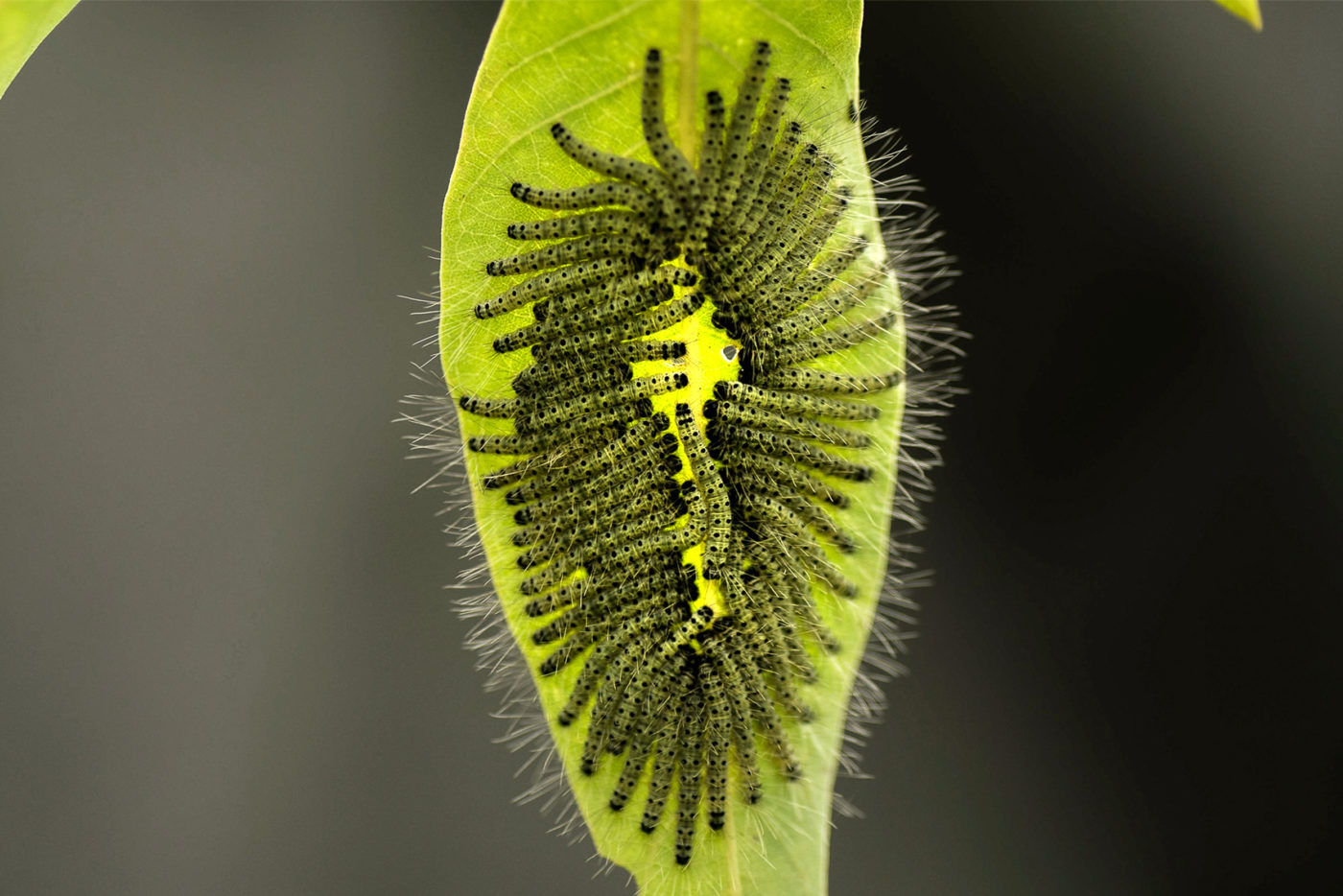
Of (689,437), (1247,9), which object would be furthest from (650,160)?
(1247,9)

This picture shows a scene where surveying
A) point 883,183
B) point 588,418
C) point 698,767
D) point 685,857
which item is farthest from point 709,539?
point 883,183

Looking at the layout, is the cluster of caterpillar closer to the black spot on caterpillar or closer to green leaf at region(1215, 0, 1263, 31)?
the black spot on caterpillar

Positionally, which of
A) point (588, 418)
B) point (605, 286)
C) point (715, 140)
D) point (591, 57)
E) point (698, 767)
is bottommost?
point (698, 767)

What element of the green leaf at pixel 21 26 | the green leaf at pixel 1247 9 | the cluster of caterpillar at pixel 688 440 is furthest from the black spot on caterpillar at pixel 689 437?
the green leaf at pixel 21 26

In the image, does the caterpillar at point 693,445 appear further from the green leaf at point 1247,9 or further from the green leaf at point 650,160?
the green leaf at point 1247,9

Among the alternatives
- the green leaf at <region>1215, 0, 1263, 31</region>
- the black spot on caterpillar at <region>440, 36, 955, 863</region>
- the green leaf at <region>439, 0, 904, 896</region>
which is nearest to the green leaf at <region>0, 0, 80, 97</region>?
the green leaf at <region>439, 0, 904, 896</region>

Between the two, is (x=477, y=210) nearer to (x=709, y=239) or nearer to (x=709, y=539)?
(x=709, y=239)
